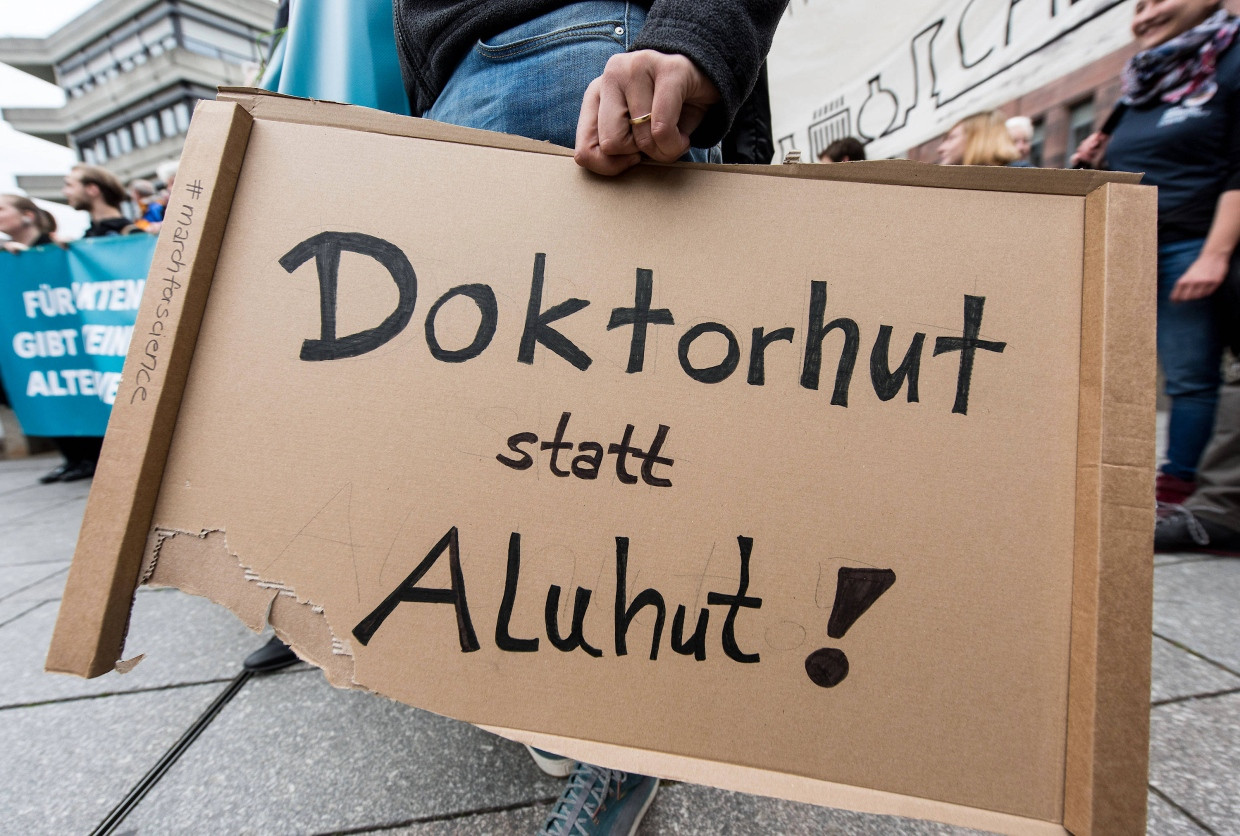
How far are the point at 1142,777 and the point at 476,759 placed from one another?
3.29ft

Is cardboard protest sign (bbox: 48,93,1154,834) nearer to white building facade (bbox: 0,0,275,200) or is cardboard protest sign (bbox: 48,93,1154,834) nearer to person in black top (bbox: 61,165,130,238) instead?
person in black top (bbox: 61,165,130,238)

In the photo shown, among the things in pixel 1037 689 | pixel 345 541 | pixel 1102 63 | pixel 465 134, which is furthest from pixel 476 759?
pixel 1102 63

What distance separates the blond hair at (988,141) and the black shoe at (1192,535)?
1.39 meters

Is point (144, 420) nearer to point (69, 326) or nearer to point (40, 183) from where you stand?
point (69, 326)

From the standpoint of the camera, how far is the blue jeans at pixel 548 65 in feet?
2.83

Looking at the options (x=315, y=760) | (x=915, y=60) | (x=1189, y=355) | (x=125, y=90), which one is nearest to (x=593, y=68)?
(x=315, y=760)

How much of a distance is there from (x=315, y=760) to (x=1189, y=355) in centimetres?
278

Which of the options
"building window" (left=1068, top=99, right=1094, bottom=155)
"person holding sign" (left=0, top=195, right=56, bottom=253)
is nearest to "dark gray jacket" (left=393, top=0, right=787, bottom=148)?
"person holding sign" (left=0, top=195, right=56, bottom=253)

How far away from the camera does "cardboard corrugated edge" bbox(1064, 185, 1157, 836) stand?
633 millimetres

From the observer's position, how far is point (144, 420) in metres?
0.69

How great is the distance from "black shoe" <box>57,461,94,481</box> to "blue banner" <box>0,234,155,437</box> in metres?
0.34

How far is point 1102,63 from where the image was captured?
4176mm

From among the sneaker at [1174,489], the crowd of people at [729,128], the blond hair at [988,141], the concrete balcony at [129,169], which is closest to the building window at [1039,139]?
the crowd of people at [729,128]

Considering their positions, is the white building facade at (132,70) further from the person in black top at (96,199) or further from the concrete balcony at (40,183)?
the person in black top at (96,199)
